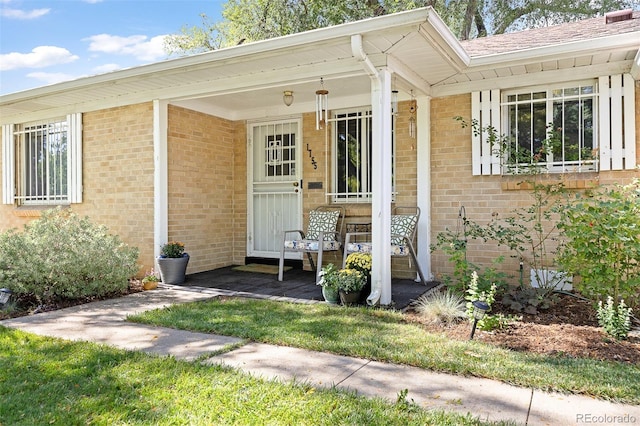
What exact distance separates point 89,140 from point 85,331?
4.02m

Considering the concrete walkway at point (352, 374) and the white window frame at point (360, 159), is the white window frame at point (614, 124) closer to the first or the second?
the white window frame at point (360, 159)

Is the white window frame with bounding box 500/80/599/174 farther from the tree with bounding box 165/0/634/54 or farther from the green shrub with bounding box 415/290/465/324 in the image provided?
the tree with bounding box 165/0/634/54

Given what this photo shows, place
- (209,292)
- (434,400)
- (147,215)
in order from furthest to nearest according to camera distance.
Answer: (147,215) < (209,292) < (434,400)

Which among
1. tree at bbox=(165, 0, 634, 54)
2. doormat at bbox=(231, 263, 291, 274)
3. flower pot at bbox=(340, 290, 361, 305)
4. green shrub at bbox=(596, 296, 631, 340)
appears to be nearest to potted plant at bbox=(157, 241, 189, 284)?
doormat at bbox=(231, 263, 291, 274)

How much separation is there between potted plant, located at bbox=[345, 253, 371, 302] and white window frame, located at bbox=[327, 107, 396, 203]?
1581 mm

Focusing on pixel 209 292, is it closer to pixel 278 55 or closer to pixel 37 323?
pixel 37 323

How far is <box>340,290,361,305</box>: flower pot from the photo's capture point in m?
4.41

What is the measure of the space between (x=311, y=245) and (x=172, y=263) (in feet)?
5.79

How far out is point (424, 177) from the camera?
5.50m

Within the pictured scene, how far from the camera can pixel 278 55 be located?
4461 mm

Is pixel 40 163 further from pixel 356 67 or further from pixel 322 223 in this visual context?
pixel 356 67

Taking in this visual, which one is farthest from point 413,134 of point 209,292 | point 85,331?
point 85,331

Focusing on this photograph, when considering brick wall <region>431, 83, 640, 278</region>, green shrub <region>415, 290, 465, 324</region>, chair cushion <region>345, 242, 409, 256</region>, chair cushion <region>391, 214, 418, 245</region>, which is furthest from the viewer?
chair cushion <region>391, 214, 418, 245</region>

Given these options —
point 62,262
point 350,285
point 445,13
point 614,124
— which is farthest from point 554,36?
point 445,13
